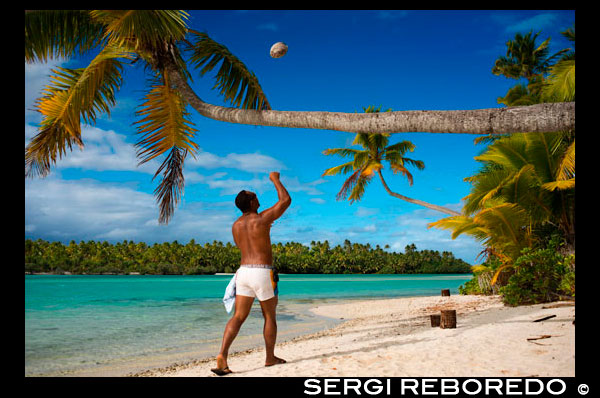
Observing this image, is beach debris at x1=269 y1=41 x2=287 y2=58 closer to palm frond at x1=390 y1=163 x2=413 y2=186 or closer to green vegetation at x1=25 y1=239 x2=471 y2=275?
palm frond at x1=390 y1=163 x2=413 y2=186

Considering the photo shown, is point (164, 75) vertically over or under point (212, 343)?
over

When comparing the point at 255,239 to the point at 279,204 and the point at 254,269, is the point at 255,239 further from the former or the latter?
the point at 279,204

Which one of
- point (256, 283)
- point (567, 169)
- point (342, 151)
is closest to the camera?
point (256, 283)

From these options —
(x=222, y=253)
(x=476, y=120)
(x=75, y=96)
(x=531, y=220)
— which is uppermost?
(x=75, y=96)

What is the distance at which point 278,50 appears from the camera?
530 cm

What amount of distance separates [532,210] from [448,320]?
4.59 metres

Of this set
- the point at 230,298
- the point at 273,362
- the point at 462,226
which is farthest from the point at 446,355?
the point at 462,226

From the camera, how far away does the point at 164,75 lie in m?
6.42

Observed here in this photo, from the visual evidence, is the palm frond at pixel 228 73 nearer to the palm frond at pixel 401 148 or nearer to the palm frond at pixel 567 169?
the palm frond at pixel 567 169

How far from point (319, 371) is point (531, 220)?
26.1 feet

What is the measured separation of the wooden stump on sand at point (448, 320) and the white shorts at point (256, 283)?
167 inches
